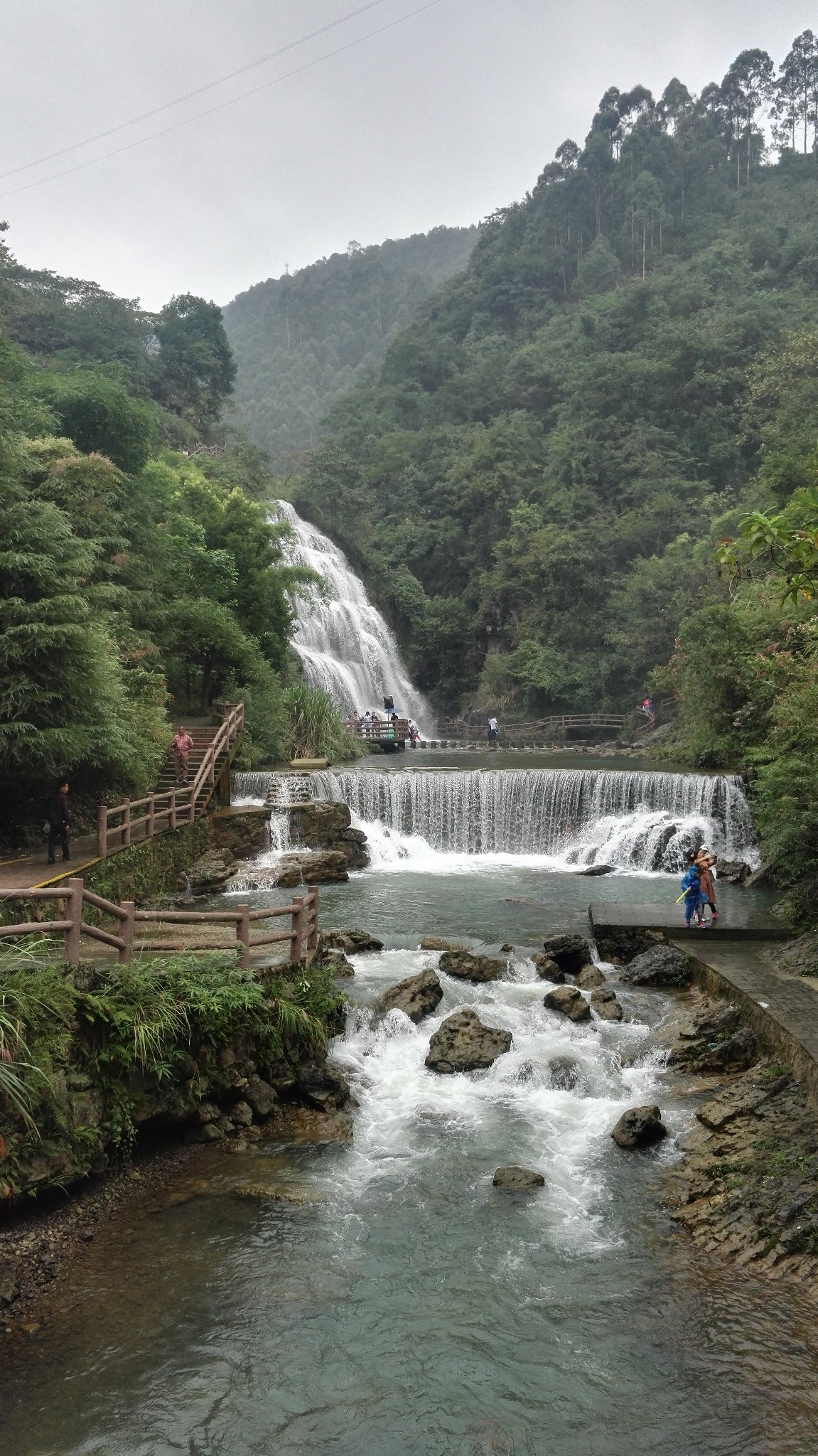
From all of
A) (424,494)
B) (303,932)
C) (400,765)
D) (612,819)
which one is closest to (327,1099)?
(303,932)

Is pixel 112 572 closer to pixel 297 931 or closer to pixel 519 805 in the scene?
pixel 519 805

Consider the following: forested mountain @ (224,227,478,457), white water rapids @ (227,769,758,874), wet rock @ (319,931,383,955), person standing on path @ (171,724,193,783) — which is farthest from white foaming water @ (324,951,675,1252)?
forested mountain @ (224,227,478,457)

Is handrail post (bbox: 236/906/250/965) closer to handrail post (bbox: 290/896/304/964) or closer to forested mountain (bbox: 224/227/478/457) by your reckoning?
handrail post (bbox: 290/896/304/964)

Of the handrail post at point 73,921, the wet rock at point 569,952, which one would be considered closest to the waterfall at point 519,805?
the wet rock at point 569,952

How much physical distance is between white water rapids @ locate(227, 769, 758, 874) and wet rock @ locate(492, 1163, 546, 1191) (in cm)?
1190

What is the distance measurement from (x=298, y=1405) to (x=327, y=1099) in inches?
130

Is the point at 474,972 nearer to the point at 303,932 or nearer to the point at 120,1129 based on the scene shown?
the point at 303,932

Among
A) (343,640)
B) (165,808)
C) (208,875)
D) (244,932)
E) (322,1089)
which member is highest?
(343,640)

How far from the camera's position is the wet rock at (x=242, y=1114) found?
7.79 m

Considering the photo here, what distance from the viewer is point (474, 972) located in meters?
11.3

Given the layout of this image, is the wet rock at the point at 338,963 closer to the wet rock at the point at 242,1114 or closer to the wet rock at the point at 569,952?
the wet rock at the point at 569,952

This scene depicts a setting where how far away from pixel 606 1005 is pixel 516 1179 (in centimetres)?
361

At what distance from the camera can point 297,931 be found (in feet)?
30.0

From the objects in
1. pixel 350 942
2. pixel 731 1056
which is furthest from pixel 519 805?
pixel 731 1056
